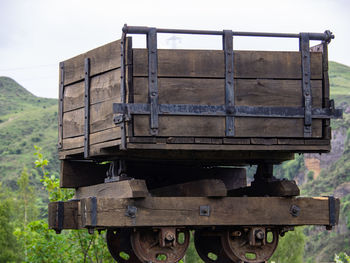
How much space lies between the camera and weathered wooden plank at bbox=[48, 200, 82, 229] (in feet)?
25.8

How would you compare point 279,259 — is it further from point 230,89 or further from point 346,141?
point 346,141

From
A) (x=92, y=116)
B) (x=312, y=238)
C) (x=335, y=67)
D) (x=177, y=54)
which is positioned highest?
(x=335, y=67)

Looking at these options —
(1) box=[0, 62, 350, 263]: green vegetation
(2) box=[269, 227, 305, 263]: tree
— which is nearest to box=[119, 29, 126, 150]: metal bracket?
(1) box=[0, 62, 350, 263]: green vegetation

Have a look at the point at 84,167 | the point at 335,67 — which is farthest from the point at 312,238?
the point at 335,67

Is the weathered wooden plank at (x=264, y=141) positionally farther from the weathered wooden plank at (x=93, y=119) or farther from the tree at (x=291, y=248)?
the tree at (x=291, y=248)

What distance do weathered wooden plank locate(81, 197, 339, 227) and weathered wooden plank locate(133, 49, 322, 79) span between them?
4.23ft

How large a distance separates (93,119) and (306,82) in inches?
90.3

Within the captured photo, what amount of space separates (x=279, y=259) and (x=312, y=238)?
107 feet

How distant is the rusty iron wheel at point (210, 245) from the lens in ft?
26.2

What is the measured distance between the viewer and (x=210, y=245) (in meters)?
8.43

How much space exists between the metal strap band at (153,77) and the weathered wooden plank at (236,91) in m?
0.05

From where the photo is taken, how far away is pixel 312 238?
72062 millimetres

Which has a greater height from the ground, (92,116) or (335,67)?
(335,67)

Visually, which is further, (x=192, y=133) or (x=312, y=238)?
(x=312, y=238)
